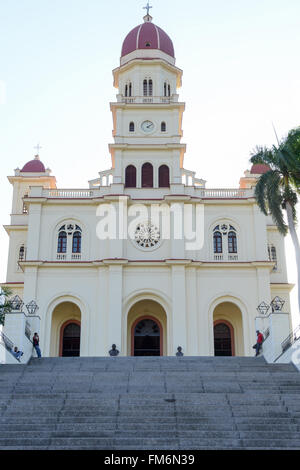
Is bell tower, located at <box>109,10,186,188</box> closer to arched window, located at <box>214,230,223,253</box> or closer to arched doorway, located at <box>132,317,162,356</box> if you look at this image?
arched window, located at <box>214,230,223,253</box>

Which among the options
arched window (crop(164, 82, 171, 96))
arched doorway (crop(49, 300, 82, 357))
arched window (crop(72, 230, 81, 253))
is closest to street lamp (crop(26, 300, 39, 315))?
arched doorway (crop(49, 300, 82, 357))

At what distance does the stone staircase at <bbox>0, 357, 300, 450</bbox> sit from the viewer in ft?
48.7

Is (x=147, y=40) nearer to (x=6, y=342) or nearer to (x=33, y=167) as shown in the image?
(x=33, y=167)

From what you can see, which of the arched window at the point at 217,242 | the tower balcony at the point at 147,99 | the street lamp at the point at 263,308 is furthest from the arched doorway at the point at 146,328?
the tower balcony at the point at 147,99

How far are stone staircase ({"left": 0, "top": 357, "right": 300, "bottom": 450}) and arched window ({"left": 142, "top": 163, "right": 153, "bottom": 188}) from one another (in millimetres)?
17909

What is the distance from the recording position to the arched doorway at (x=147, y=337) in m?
37.1

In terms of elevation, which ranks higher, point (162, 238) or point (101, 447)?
point (162, 238)

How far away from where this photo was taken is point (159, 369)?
2350cm

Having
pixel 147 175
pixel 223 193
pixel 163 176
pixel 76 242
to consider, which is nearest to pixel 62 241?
pixel 76 242

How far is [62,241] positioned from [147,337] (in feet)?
25.8

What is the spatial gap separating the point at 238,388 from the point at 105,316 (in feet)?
55.0

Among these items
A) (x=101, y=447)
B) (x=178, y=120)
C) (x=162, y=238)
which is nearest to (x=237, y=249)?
(x=162, y=238)

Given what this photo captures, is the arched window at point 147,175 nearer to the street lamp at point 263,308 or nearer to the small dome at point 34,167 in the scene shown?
the small dome at point 34,167

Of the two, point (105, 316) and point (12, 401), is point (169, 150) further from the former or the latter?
point (12, 401)
